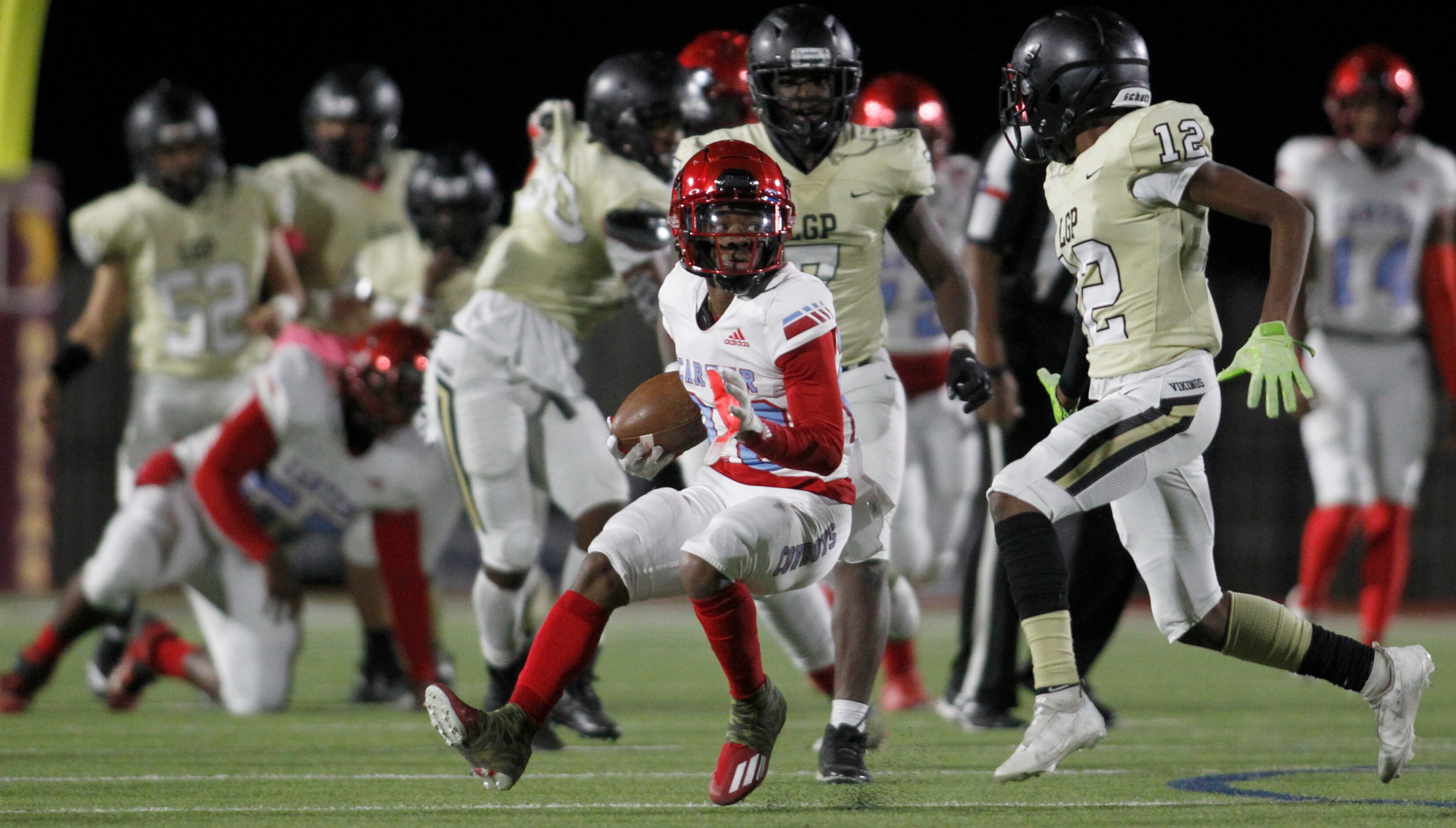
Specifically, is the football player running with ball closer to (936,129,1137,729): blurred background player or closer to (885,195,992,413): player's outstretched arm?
(885,195,992,413): player's outstretched arm

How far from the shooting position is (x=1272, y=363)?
11.4 ft

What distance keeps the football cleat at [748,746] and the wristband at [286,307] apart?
360 centimetres

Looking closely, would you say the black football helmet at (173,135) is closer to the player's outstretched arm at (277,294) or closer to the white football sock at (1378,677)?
the player's outstretched arm at (277,294)

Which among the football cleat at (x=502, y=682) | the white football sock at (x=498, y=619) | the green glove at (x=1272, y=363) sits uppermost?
the green glove at (x=1272, y=363)

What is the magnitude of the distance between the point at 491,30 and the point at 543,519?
25.1 feet

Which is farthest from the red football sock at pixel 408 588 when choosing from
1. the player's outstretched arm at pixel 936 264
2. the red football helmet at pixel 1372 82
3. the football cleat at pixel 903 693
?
the red football helmet at pixel 1372 82

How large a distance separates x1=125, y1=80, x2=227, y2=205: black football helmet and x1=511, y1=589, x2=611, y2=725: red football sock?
397cm


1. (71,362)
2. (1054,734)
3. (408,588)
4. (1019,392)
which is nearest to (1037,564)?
(1054,734)

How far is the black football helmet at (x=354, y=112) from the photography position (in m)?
7.41

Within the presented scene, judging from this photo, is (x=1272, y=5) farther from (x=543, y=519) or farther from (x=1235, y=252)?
(x=543, y=519)

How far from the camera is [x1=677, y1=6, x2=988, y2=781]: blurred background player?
419 cm

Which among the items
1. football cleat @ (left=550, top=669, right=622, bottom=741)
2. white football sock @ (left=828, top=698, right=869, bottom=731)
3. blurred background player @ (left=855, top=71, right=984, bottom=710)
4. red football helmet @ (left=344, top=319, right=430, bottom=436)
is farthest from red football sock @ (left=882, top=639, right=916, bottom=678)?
white football sock @ (left=828, top=698, right=869, bottom=731)

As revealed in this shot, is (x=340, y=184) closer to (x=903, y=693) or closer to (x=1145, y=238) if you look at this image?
(x=903, y=693)

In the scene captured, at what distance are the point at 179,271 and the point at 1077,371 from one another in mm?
4095
